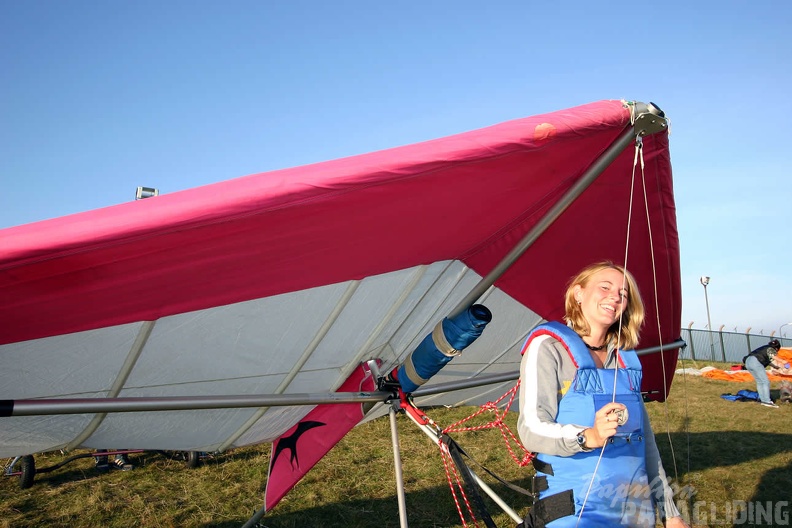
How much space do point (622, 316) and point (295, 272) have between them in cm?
125

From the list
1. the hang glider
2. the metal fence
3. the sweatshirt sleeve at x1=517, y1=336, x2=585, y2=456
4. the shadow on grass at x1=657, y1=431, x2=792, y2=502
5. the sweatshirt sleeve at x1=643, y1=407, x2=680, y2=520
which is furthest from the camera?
the metal fence

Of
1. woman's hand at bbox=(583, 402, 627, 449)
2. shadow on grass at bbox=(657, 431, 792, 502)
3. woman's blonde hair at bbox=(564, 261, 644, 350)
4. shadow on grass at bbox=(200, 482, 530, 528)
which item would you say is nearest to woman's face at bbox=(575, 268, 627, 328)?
woman's blonde hair at bbox=(564, 261, 644, 350)

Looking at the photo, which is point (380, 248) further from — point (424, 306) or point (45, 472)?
point (45, 472)

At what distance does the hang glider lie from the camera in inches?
63.2

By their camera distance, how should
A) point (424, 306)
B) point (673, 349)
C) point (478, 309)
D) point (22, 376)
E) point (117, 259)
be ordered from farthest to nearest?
point (673, 349)
point (424, 306)
point (478, 309)
point (22, 376)
point (117, 259)

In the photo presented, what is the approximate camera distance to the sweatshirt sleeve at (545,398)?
172 cm

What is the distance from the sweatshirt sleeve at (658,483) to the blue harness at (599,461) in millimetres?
71

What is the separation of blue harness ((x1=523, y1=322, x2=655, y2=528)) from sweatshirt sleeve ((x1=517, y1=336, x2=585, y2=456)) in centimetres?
4

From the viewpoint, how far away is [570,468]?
71.9 inches

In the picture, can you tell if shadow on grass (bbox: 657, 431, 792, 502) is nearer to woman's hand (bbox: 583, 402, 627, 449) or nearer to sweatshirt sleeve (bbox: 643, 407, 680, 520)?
sweatshirt sleeve (bbox: 643, 407, 680, 520)

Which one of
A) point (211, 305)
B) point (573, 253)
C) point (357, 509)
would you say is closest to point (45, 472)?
point (357, 509)

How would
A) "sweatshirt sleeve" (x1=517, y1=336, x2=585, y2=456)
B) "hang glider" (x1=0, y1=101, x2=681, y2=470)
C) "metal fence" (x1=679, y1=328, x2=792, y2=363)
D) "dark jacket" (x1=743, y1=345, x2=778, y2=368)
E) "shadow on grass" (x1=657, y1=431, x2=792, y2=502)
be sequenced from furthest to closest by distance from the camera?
"metal fence" (x1=679, y1=328, x2=792, y2=363), "dark jacket" (x1=743, y1=345, x2=778, y2=368), "shadow on grass" (x1=657, y1=431, x2=792, y2=502), "sweatshirt sleeve" (x1=517, y1=336, x2=585, y2=456), "hang glider" (x1=0, y1=101, x2=681, y2=470)

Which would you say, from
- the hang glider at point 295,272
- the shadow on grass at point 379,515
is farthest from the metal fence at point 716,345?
the hang glider at point 295,272

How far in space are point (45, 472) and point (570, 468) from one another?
5.20 m
